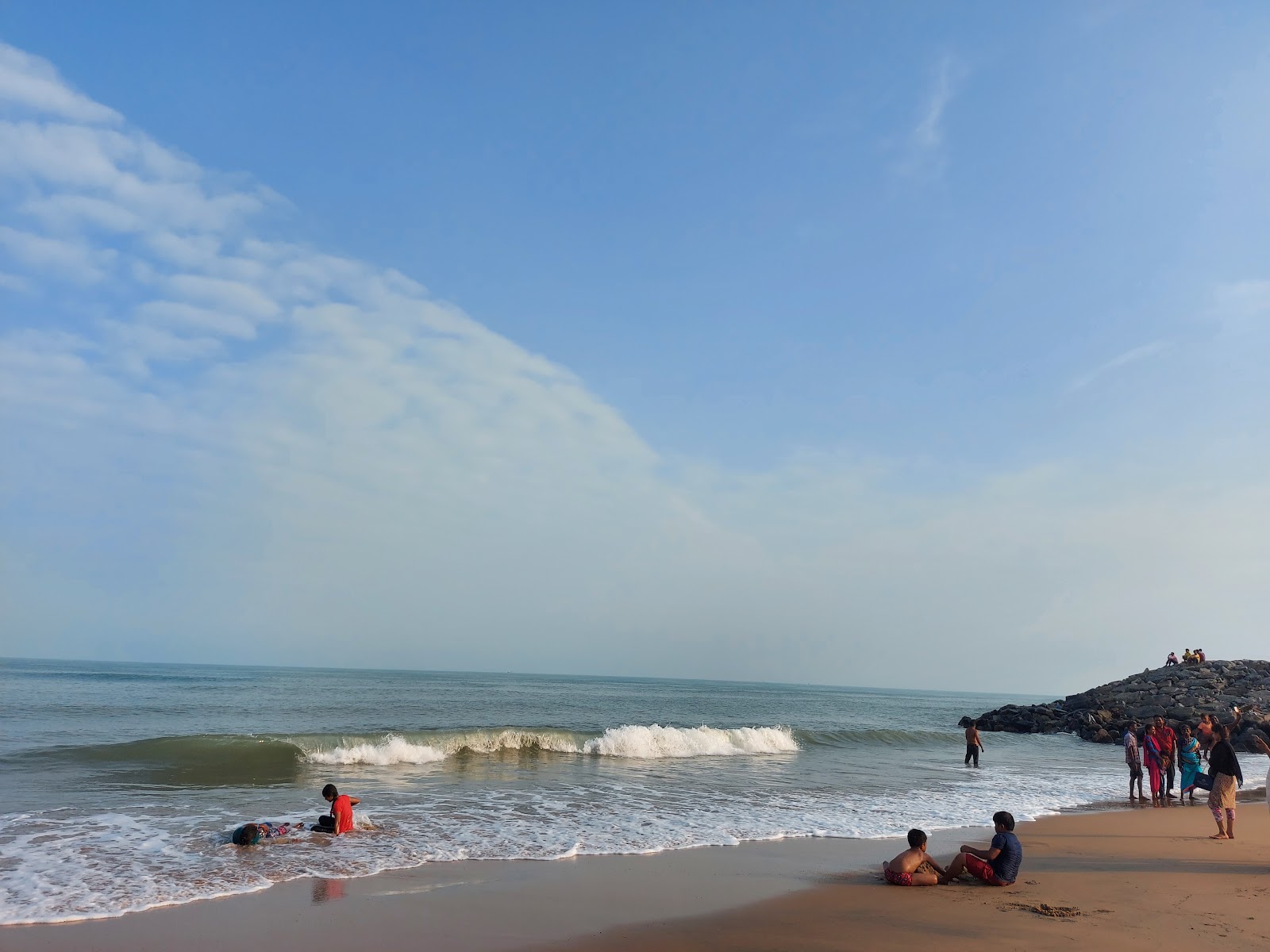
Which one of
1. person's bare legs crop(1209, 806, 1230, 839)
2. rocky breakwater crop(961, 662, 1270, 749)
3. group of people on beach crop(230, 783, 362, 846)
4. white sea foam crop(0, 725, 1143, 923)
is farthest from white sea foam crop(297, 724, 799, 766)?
rocky breakwater crop(961, 662, 1270, 749)

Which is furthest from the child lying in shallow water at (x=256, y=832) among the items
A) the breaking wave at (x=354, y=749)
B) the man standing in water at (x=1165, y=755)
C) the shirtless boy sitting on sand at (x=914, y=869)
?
the man standing in water at (x=1165, y=755)

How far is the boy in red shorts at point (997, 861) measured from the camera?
914cm

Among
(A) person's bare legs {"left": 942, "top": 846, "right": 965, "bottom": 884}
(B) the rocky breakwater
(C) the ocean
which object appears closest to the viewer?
(A) person's bare legs {"left": 942, "top": 846, "right": 965, "bottom": 884}

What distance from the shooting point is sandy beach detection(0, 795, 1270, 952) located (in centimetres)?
705

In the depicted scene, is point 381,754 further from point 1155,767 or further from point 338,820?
point 1155,767

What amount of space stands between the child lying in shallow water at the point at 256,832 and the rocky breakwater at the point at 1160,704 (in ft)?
114

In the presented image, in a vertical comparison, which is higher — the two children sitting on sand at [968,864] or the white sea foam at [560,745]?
the two children sitting on sand at [968,864]

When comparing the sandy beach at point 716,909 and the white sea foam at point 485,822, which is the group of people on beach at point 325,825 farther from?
the sandy beach at point 716,909

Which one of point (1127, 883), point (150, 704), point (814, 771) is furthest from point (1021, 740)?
point (150, 704)

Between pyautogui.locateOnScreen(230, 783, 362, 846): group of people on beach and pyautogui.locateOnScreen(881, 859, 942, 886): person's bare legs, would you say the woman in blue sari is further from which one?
pyautogui.locateOnScreen(230, 783, 362, 846): group of people on beach

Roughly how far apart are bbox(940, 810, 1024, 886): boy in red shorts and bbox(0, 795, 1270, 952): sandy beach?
0.20 metres

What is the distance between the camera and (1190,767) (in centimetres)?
1611

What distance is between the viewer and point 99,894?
8.23 m

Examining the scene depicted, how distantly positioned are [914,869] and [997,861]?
99 cm
